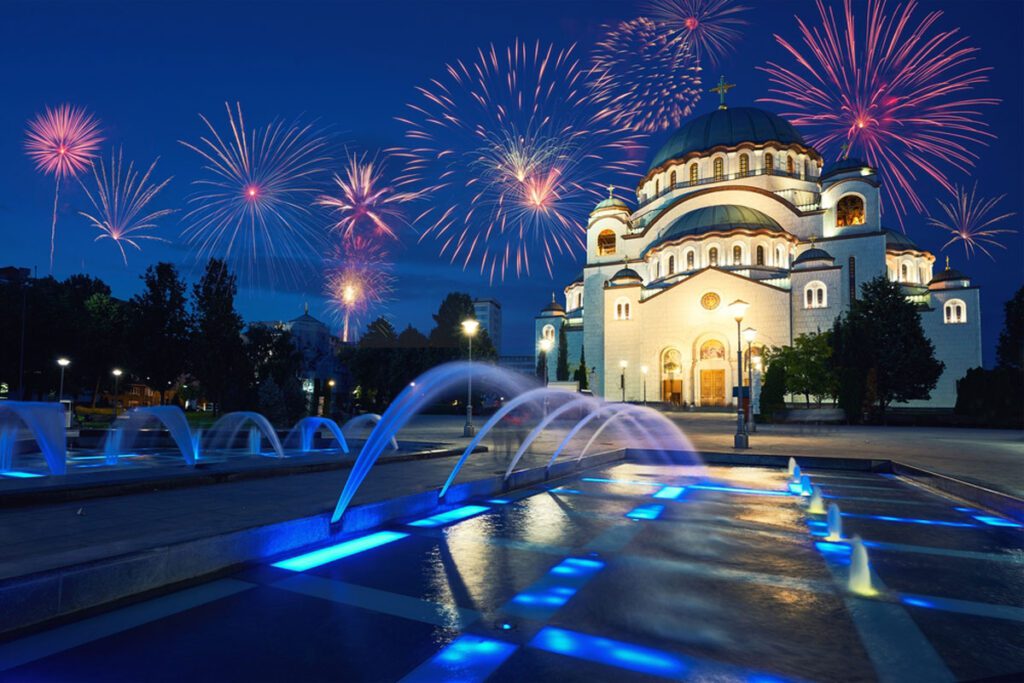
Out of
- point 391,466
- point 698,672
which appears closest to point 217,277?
point 391,466

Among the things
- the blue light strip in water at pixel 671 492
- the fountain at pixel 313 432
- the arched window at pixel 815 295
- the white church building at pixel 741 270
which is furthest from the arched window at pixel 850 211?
the blue light strip in water at pixel 671 492

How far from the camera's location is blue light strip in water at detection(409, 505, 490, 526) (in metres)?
7.23

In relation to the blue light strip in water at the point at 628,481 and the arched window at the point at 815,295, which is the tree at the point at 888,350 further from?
the blue light strip in water at the point at 628,481

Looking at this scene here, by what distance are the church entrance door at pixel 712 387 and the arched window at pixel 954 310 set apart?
894 inches

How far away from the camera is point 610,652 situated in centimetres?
350

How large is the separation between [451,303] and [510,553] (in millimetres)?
57099

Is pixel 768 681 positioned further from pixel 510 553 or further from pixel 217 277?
pixel 217 277

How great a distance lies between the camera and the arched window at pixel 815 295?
160ft

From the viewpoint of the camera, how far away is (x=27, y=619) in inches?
148

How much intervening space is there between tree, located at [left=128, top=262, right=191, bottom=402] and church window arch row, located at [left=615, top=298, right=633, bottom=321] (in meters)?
37.7

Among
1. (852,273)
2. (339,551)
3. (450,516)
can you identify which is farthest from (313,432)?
(852,273)

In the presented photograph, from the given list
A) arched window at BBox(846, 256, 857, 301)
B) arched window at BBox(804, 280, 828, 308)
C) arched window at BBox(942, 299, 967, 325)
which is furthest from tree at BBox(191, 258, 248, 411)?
arched window at BBox(942, 299, 967, 325)

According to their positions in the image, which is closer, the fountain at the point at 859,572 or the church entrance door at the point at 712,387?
the fountain at the point at 859,572

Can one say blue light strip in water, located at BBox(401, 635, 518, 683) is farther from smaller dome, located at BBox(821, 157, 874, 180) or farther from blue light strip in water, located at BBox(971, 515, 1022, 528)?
smaller dome, located at BBox(821, 157, 874, 180)
